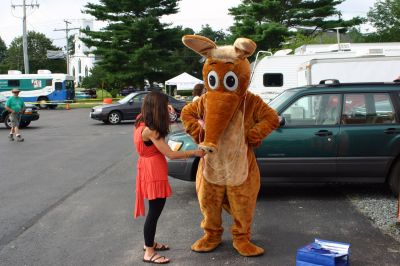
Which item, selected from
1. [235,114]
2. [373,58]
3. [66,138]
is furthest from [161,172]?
[66,138]

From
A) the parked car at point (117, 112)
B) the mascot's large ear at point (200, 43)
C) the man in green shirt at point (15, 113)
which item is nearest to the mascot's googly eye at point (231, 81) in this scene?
the mascot's large ear at point (200, 43)

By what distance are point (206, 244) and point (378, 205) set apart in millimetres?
2885

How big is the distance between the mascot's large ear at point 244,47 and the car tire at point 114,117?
715 inches

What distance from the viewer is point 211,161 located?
4805 millimetres

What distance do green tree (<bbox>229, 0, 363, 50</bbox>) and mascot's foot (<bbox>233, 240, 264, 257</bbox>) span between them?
111 feet

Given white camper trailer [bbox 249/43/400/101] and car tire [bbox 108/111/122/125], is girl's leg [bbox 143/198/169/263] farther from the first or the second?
car tire [bbox 108/111/122/125]

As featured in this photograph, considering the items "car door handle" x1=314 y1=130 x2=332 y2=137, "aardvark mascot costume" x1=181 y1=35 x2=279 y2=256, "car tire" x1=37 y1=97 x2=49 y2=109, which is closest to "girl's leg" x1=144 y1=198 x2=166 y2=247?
"aardvark mascot costume" x1=181 y1=35 x2=279 y2=256

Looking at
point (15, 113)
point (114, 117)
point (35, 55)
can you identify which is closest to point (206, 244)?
point (15, 113)

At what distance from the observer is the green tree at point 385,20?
4394 cm

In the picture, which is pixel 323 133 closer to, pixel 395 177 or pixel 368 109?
pixel 368 109

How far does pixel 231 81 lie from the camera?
4.65 meters

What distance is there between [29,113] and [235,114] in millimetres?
17899

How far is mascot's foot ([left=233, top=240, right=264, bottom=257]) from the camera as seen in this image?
15.8 feet

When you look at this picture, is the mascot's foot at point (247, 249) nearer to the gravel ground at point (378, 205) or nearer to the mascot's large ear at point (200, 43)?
the gravel ground at point (378, 205)
